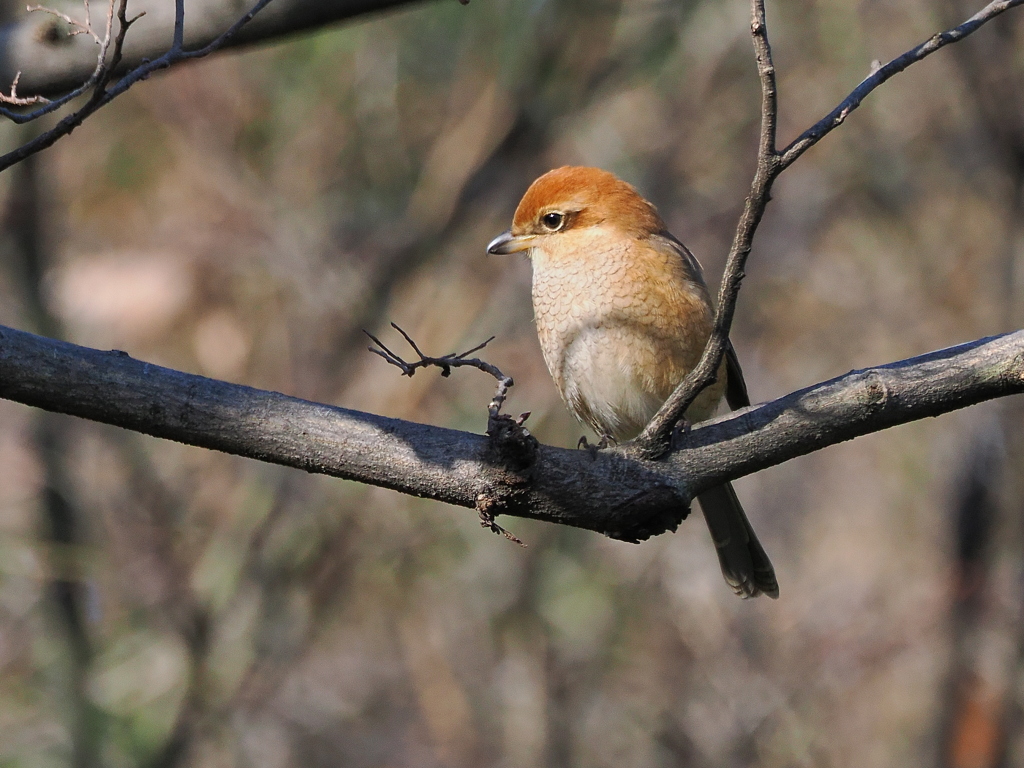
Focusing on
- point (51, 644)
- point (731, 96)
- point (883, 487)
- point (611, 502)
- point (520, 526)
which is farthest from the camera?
point (883, 487)

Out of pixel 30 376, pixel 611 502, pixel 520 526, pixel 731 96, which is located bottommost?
pixel 611 502

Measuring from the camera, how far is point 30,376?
6.52 ft

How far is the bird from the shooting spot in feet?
11.7

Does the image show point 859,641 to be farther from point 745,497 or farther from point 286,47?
point 286,47

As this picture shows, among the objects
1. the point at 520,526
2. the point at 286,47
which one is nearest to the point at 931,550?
the point at 520,526

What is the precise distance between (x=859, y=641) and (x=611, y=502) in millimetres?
4204

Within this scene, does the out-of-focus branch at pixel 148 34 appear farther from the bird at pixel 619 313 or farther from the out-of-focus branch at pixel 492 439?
the out-of-focus branch at pixel 492 439

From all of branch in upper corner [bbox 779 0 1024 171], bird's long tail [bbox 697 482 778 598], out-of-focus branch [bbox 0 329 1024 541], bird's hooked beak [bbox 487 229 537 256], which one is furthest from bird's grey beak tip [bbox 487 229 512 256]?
branch in upper corner [bbox 779 0 1024 171]

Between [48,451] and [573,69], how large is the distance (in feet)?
11.0

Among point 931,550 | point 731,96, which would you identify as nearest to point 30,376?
point 731,96

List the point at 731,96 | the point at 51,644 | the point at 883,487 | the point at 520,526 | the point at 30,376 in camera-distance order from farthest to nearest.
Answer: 1. the point at 883,487
2. the point at 731,96
3. the point at 520,526
4. the point at 51,644
5. the point at 30,376

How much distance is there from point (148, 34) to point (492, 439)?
191 centimetres

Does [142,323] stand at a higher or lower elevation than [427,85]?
lower

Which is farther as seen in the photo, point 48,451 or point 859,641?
point 859,641
